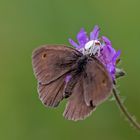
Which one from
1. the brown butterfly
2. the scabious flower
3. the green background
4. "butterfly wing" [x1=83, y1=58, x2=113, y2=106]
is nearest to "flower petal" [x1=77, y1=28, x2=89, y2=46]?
the scabious flower

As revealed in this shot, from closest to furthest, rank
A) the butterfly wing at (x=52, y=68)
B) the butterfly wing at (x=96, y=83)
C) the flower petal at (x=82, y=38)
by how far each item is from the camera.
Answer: the butterfly wing at (x=96, y=83), the butterfly wing at (x=52, y=68), the flower petal at (x=82, y=38)

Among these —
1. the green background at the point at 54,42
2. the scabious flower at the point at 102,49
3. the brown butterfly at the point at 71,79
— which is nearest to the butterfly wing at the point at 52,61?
the brown butterfly at the point at 71,79

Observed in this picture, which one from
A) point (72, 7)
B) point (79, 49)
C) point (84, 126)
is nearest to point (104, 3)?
point (72, 7)

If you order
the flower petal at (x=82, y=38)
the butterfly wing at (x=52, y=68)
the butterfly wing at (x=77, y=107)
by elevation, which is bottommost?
the butterfly wing at (x=77, y=107)

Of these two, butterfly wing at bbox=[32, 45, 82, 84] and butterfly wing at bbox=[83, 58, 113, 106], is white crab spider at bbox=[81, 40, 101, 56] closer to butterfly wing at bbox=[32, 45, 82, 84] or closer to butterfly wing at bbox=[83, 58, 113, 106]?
butterfly wing at bbox=[32, 45, 82, 84]

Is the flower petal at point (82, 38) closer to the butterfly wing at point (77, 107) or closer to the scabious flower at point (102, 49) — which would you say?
the scabious flower at point (102, 49)

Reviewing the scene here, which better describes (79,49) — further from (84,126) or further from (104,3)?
(104,3)

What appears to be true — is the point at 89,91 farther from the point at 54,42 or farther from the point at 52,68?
the point at 54,42
